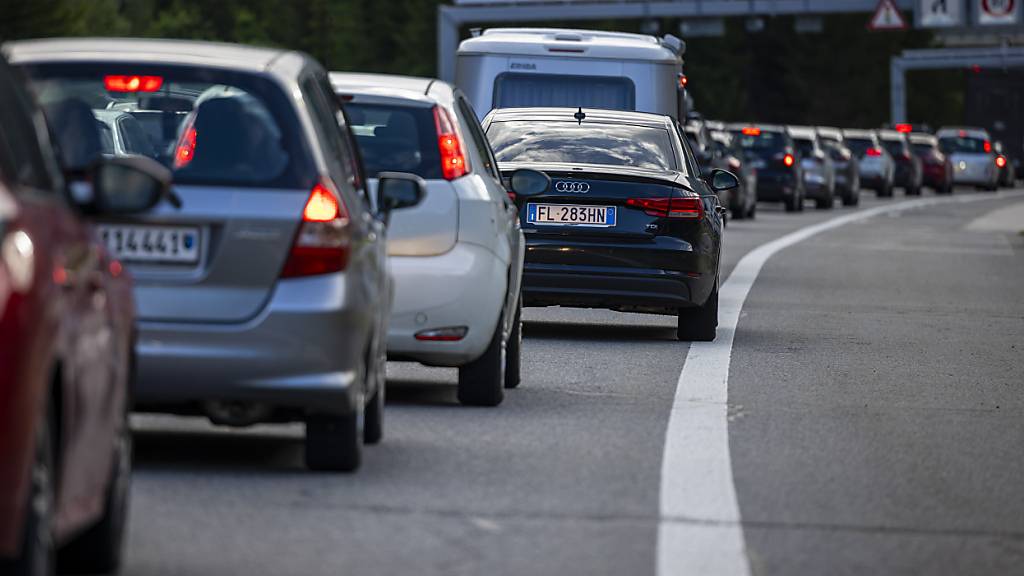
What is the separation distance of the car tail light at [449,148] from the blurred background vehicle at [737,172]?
2413 centimetres

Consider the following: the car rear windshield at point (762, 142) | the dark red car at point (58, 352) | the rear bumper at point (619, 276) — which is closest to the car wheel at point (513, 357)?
the rear bumper at point (619, 276)

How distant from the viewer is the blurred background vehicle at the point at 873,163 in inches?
2377

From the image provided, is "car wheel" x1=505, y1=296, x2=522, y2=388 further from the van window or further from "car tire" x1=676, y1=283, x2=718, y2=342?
the van window

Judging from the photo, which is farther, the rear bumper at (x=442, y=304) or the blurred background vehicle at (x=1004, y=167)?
the blurred background vehicle at (x=1004, y=167)

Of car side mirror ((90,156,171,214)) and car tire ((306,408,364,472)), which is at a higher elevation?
car side mirror ((90,156,171,214))

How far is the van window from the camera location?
2394 centimetres

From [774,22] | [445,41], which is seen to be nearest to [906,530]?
[445,41]

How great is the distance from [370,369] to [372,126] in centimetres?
298

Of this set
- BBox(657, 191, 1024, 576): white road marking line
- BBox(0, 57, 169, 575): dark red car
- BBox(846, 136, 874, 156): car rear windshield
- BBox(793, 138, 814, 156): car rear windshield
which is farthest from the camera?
BBox(846, 136, 874, 156): car rear windshield

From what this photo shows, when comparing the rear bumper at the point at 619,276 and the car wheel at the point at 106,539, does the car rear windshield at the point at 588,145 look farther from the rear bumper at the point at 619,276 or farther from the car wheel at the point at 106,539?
the car wheel at the point at 106,539

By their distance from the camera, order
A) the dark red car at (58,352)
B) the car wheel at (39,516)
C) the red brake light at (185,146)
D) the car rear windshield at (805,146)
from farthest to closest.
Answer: the car rear windshield at (805,146)
the red brake light at (185,146)
the car wheel at (39,516)
the dark red car at (58,352)

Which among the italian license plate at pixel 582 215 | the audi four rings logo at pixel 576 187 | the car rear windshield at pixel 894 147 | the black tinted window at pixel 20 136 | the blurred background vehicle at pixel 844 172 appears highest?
the black tinted window at pixel 20 136

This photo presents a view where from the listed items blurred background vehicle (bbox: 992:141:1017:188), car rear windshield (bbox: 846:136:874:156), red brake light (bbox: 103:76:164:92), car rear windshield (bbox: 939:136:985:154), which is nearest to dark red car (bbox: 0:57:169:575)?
red brake light (bbox: 103:76:164:92)

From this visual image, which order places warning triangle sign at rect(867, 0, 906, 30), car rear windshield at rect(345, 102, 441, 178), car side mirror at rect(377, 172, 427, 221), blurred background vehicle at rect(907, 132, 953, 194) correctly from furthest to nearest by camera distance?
1. warning triangle sign at rect(867, 0, 906, 30)
2. blurred background vehicle at rect(907, 132, 953, 194)
3. car rear windshield at rect(345, 102, 441, 178)
4. car side mirror at rect(377, 172, 427, 221)
